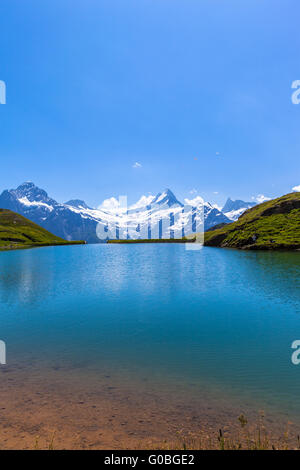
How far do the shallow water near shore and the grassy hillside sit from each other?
3741 inches

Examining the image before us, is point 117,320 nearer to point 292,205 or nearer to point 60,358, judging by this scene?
point 60,358

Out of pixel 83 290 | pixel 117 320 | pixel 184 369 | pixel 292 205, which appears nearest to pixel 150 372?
pixel 184 369

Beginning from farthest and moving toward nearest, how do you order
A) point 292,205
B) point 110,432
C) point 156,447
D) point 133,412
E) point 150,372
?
1. point 292,205
2. point 150,372
3. point 133,412
4. point 110,432
5. point 156,447

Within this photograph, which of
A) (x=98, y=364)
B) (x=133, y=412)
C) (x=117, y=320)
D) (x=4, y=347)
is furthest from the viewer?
(x=117, y=320)

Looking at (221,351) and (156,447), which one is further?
(221,351)

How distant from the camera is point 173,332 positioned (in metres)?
26.4

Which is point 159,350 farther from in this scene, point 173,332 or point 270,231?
point 270,231

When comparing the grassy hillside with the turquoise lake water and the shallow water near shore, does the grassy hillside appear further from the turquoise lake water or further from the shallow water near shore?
the shallow water near shore

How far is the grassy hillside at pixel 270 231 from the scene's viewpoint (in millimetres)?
131500

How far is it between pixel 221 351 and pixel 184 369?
4666mm

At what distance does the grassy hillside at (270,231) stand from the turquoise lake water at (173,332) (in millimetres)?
89263

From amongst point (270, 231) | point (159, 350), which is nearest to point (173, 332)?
point (159, 350)

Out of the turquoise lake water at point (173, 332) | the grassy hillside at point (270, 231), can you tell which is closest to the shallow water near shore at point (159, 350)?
the turquoise lake water at point (173, 332)

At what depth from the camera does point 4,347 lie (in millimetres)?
23688
